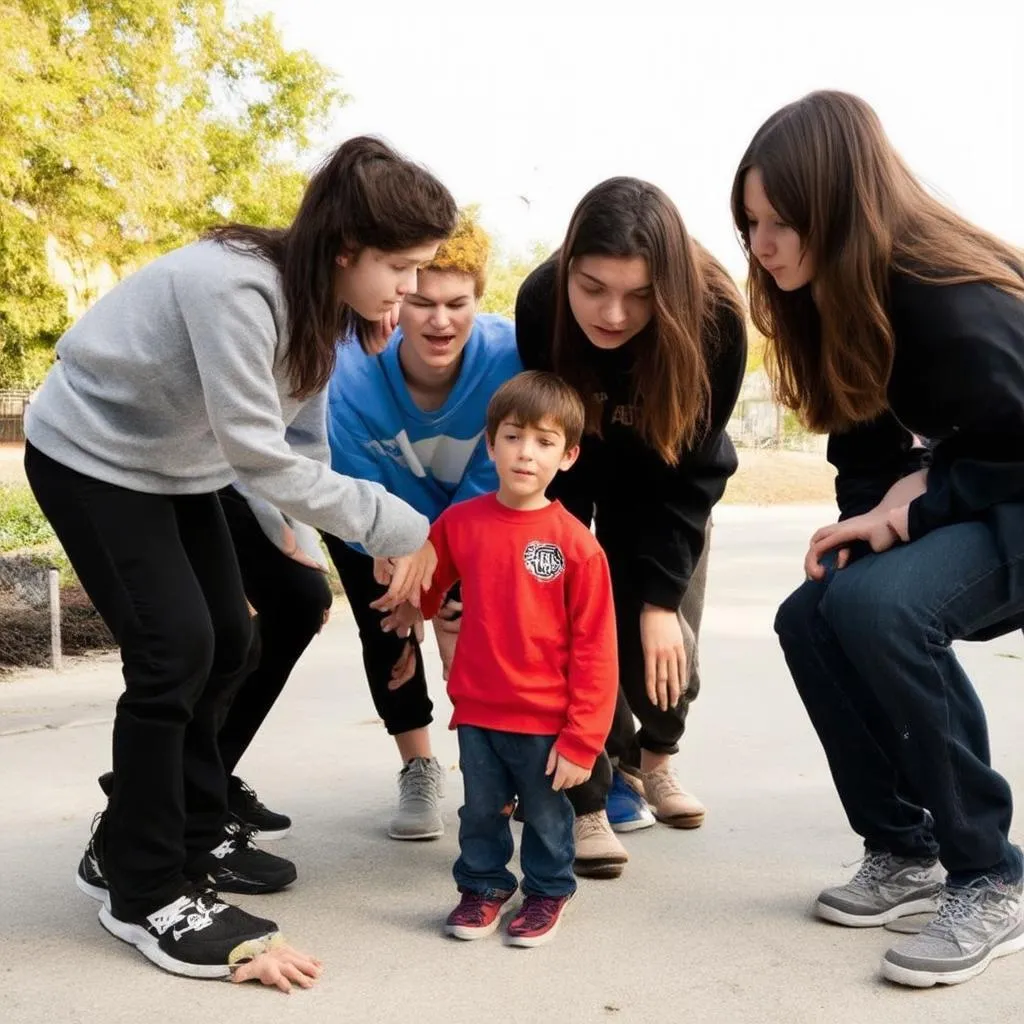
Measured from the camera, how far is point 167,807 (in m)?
2.45

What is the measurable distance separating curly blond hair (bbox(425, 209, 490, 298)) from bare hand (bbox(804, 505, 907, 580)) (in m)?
0.98

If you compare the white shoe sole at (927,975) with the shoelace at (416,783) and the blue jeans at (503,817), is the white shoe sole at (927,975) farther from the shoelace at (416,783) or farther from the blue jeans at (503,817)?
the shoelace at (416,783)

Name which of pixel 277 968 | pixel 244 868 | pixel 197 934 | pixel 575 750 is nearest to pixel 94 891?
pixel 244 868

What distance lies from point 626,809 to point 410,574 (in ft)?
3.31

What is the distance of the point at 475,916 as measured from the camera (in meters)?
2.60

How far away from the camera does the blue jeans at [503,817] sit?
2.63 m

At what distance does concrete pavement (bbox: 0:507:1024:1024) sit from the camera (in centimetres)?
226

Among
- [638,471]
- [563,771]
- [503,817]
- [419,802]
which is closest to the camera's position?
[563,771]

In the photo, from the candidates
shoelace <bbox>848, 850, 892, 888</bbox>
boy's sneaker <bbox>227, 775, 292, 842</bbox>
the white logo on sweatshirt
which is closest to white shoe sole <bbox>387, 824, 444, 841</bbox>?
boy's sneaker <bbox>227, 775, 292, 842</bbox>

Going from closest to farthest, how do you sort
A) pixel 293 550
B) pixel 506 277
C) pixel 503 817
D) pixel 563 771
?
pixel 563 771 < pixel 503 817 < pixel 293 550 < pixel 506 277

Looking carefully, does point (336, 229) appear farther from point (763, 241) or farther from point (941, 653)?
point (941, 653)

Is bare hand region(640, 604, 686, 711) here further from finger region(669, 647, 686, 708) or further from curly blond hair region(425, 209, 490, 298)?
curly blond hair region(425, 209, 490, 298)

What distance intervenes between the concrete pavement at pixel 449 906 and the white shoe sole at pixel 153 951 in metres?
0.02


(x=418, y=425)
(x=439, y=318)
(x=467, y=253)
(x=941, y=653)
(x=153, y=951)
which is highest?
(x=467, y=253)
